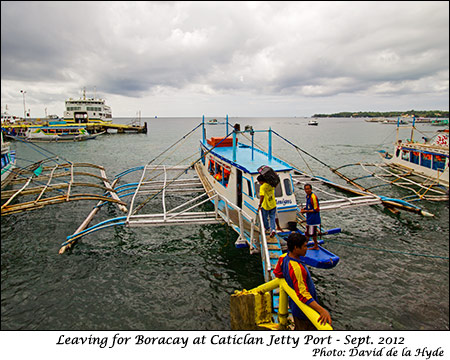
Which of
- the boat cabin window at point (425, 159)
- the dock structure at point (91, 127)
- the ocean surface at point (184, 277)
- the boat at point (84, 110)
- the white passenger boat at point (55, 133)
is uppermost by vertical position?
the boat at point (84, 110)

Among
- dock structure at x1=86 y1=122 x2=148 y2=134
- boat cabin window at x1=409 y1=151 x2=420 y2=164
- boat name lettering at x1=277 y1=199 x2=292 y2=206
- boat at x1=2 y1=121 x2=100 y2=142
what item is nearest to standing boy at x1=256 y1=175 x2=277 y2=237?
boat name lettering at x1=277 y1=199 x2=292 y2=206

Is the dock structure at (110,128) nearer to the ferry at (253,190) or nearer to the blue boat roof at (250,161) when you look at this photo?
the blue boat roof at (250,161)

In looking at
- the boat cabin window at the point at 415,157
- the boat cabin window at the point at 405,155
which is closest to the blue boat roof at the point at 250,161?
the boat cabin window at the point at 415,157

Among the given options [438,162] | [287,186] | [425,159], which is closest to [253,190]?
[287,186]

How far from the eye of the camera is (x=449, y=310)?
9.01 m

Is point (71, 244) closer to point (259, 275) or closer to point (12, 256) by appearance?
point (12, 256)

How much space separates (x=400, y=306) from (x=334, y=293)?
2.13m

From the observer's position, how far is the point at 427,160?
23859 millimetres

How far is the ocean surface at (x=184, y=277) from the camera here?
28.4 feet

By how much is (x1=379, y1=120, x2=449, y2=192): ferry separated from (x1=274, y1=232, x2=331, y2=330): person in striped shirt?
20694 millimetres

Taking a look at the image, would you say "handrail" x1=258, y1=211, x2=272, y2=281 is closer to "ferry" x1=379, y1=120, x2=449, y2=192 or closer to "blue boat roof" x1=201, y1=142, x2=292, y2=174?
"blue boat roof" x1=201, y1=142, x2=292, y2=174

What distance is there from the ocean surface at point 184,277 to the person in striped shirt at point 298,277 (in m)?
4.91

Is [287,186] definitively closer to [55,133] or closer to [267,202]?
[267,202]

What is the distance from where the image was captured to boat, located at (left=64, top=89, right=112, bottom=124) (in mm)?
82125
